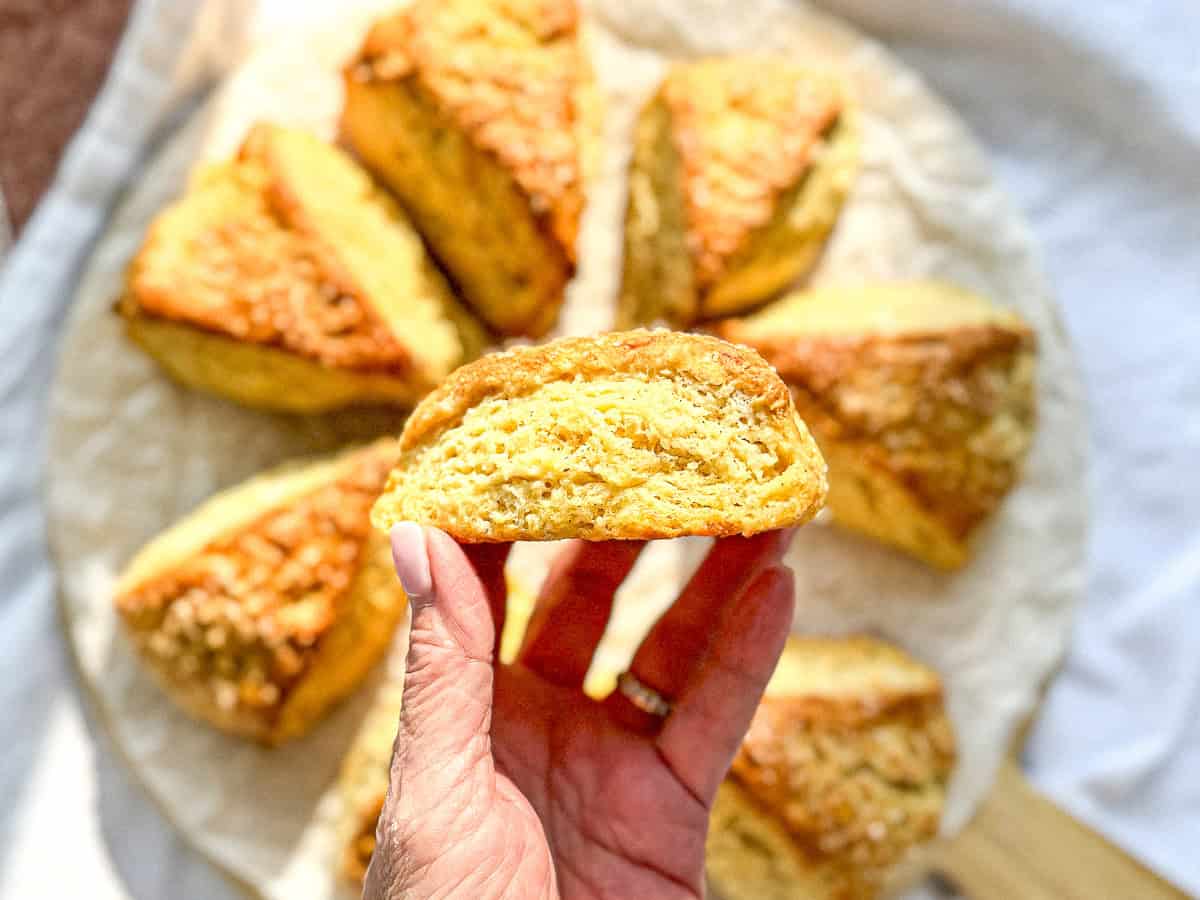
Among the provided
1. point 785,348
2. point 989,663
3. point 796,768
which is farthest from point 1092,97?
point 796,768

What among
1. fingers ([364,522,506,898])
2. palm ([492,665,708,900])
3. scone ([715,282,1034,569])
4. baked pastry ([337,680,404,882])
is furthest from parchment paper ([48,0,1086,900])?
fingers ([364,522,506,898])

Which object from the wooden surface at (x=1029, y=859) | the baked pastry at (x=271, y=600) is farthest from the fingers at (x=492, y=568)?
the wooden surface at (x=1029, y=859)

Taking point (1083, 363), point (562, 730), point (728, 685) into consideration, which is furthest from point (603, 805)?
point (1083, 363)

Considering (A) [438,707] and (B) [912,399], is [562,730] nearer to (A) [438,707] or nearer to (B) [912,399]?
(A) [438,707]

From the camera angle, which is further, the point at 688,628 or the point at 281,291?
the point at 281,291

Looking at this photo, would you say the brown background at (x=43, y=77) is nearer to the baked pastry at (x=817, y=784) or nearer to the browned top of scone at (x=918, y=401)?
the baked pastry at (x=817, y=784)
